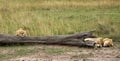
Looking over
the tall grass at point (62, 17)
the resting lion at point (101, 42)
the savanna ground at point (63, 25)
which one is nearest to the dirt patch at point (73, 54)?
the savanna ground at point (63, 25)

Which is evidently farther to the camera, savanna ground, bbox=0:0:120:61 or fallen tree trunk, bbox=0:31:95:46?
fallen tree trunk, bbox=0:31:95:46

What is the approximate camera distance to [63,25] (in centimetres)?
1534

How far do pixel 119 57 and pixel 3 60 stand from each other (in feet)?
10.3

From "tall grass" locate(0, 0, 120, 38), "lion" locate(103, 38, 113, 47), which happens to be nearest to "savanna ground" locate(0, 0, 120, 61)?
"tall grass" locate(0, 0, 120, 38)

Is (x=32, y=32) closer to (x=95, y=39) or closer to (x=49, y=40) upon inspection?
(x=49, y=40)

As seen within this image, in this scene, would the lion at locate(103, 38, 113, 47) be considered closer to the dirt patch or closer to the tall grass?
the dirt patch

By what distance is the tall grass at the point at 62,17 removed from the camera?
14.5m

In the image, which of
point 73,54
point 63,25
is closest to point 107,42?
point 73,54

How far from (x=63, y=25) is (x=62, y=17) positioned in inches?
137

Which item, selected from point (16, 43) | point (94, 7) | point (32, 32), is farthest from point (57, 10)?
point (16, 43)

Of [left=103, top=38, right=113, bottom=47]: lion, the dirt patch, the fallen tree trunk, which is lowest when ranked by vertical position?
the dirt patch

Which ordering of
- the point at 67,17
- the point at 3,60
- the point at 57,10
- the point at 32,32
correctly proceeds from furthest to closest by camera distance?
the point at 57,10
the point at 67,17
the point at 32,32
the point at 3,60

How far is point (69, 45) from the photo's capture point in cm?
1209

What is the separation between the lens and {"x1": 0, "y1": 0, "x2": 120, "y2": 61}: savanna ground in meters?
10.8
